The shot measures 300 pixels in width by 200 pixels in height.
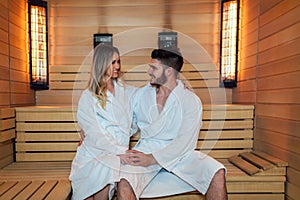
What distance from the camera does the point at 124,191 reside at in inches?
52.9

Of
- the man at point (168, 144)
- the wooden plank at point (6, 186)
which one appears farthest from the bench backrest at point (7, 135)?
the man at point (168, 144)

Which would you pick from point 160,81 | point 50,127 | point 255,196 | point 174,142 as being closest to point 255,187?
point 255,196

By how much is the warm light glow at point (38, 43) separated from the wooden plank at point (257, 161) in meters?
1.89

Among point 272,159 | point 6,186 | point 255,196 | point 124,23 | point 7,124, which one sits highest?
point 124,23

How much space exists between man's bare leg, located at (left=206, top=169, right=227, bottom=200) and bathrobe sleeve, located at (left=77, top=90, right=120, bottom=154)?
60cm

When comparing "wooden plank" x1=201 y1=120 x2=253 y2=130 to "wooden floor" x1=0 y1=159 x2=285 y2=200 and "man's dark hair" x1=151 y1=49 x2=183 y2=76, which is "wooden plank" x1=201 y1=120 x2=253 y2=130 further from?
"man's dark hair" x1=151 y1=49 x2=183 y2=76

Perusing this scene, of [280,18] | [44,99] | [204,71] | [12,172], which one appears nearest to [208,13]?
[204,71]

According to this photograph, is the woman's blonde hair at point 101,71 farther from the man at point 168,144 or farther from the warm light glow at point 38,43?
the warm light glow at point 38,43

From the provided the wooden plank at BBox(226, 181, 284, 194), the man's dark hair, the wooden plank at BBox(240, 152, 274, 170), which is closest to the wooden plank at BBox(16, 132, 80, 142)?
the man's dark hair

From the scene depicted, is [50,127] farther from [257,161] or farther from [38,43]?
[257,161]

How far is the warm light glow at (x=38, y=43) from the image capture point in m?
2.20

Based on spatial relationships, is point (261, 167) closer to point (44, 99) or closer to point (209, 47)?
point (209, 47)

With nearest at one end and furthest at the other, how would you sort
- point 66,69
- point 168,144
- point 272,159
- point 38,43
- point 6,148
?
1. point 168,144
2. point 272,159
3. point 6,148
4. point 38,43
5. point 66,69

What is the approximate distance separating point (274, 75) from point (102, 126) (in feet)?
4.11
